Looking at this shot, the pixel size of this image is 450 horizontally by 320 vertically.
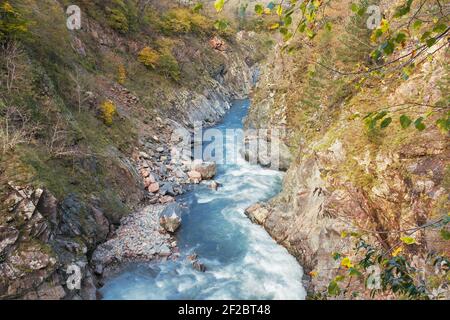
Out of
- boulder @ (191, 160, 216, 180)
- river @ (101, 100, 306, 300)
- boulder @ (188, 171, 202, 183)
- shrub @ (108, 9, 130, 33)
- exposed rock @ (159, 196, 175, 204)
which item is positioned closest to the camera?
river @ (101, 100, 306, 300)

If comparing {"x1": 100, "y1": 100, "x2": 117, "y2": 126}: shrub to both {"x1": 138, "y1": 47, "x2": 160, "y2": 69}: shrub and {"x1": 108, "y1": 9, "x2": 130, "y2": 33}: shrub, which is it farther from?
{"x1": 108, "y1": 9, "x2": 130, "y2": 33}: shrub

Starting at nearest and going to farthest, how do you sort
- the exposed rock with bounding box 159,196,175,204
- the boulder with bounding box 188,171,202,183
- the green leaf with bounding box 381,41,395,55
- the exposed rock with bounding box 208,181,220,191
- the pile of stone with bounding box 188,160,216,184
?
the green leaf with bounding box 381,41,395,55, the exposed rock with bounding box 159,196,175,204, the exposed rock with bounding box 208,181,220,191, the boulder with bounding box 188,171,202,183, the pile of stone with bounding box 188,160,216,184

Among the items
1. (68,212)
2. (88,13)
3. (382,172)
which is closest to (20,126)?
(68,212)

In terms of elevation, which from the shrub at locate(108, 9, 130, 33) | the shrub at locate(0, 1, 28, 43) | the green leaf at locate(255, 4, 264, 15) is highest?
the shrub at locate(108, 9, 130, 33)

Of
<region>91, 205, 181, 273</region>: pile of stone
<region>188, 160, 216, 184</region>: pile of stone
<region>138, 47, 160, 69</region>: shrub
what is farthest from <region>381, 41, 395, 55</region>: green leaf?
<region>138, 47, 160, 69</region>: shrub

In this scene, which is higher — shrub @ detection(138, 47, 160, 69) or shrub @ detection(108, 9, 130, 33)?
shrub @ detection(108, 9, 130, 33)

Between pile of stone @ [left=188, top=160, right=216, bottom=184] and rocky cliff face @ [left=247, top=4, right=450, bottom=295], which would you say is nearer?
rocky cliff face @ [left=247, top=4, right=450, bottom=295]

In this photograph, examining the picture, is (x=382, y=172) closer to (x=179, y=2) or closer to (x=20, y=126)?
(x=20, y=126)
